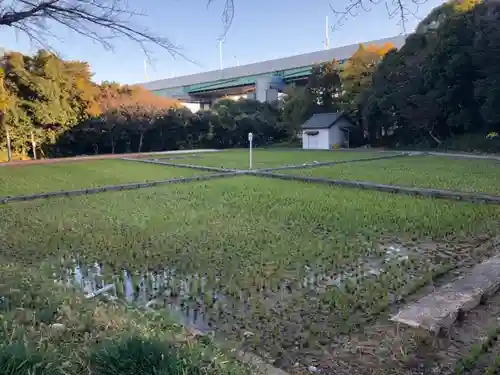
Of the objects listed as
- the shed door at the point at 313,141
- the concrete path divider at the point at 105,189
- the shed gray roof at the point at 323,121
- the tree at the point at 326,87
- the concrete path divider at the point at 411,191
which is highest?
the tree at the point at 326,87

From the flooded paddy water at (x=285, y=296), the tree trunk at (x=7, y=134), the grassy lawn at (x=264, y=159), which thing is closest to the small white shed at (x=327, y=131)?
the grassy lawn at (x=264, y=159)

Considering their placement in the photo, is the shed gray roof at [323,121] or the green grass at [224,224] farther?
the shed gray roof at [323,121]

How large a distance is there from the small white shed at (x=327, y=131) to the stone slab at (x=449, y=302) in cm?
2124

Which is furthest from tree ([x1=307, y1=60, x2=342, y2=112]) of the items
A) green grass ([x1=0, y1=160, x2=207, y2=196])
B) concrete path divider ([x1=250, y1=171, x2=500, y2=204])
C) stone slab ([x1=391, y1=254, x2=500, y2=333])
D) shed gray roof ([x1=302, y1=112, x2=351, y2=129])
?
stone slab ([x1=391, y1=254, x2=500, y2=333])

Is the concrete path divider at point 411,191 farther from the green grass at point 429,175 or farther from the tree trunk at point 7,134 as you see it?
the tree trunk at point 7,134

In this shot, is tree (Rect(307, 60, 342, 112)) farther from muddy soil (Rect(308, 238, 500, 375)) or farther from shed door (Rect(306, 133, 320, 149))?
muddy soil (Rect(308, 238, 500, 375))

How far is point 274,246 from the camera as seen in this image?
15.0ft

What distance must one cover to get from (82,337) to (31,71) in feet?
65.9

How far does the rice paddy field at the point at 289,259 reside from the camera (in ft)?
7.95

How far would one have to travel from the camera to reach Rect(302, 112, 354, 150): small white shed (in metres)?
24.2

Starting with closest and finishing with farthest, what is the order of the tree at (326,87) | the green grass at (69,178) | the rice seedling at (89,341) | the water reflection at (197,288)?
the rice seedling at (89,341), the water reflection at (197,288), the green grass at (69,178), the tree at (326,87)

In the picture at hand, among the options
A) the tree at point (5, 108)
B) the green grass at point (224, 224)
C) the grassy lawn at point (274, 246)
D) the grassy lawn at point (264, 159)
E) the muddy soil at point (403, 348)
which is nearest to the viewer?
the muddy soil at point (403, 348)

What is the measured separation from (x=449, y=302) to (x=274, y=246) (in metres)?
2.12

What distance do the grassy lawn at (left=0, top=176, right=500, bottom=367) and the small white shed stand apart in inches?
654
